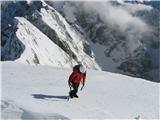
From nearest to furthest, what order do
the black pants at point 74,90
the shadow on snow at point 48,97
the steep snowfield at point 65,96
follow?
the steep snowfield at point 65,96 → the shadow on snow at point 48,97 → the black pants at point 74,90

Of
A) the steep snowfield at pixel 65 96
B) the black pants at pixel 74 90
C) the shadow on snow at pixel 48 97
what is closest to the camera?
the steep snowfield at pixel 65 96

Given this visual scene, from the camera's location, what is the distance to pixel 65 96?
22938 mm

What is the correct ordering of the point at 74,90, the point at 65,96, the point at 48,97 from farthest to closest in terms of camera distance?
the point at 65,96, the point at 74,90, the point at 48,97

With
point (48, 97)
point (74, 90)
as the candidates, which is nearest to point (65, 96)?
point (74, 90)

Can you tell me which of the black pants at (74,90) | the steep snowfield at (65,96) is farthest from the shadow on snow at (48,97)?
the black pants at (74,90)

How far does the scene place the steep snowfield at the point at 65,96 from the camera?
63.4ft

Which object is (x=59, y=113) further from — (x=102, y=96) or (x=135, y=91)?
(x=135, y=91)

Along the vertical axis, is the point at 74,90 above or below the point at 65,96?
above

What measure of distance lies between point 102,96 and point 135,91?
126 inches

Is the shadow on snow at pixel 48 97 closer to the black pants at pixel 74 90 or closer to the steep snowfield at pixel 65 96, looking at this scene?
the steep snowfield at pixel 65 96

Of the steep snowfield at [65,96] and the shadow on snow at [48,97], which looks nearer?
the steep snowfield at [65,96]

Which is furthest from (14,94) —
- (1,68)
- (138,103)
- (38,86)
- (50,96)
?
(1,68)

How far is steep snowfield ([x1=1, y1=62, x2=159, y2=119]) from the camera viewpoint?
19.3m

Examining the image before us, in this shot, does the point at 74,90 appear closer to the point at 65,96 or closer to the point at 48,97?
the point at 65,96
